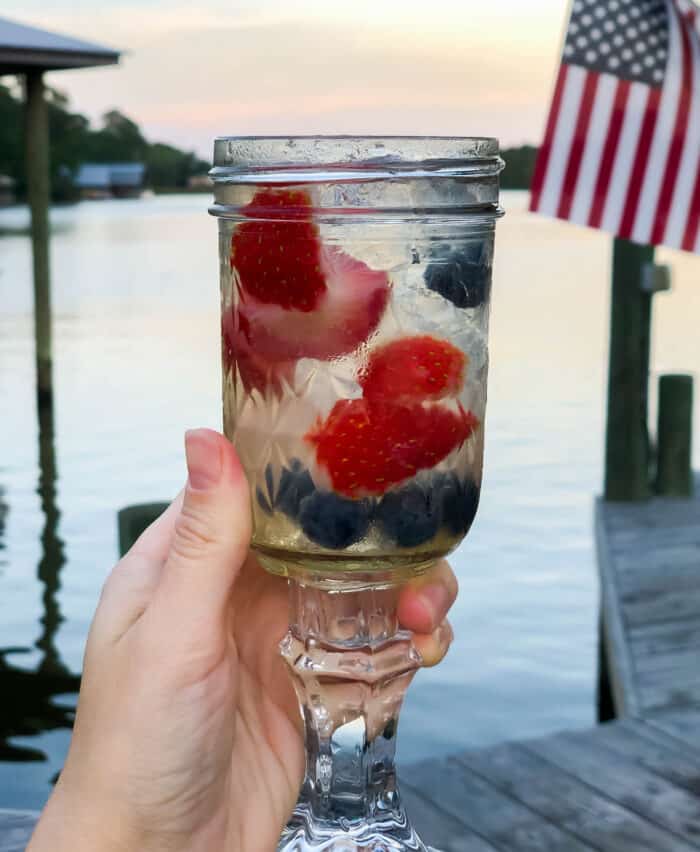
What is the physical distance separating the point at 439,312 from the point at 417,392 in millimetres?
86

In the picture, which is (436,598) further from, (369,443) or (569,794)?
(569,794)

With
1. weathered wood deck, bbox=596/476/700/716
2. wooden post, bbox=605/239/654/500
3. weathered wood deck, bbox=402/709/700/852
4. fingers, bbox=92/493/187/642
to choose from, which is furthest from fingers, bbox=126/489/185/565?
wooden post, bbox=605/239/654/500

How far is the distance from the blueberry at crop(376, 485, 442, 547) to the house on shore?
76919mm

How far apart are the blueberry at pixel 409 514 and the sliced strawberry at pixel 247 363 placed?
0.53 feet

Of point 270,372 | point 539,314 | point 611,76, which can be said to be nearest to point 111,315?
point 539,314

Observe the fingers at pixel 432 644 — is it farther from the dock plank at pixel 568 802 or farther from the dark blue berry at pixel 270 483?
the dock plank at pixel 568 802

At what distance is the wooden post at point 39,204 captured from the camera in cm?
1202

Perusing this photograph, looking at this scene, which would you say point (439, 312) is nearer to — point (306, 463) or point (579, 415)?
point (306, 463)

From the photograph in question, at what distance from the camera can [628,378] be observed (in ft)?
22.6

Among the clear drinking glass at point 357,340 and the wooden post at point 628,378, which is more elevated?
the clear drinking glass at point 357,340

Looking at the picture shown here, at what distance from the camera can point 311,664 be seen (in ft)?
5.31

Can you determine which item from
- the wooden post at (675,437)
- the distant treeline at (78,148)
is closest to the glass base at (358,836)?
the wooden post at (675,437)

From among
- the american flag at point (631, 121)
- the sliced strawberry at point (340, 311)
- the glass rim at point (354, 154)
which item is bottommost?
the sliced strawberry at point (340, 311)

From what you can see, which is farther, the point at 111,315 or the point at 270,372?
the point at 111,315
